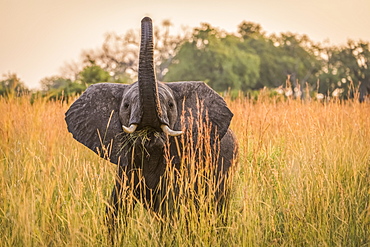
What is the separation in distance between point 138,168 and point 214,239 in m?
1.06

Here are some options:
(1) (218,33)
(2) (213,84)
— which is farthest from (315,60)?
(2) (213,84)

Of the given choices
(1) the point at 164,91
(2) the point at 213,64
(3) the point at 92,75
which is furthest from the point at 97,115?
(2) the point at 213,64

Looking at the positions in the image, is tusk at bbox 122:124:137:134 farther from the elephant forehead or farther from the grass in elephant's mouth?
the elephant forehead

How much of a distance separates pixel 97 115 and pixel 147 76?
945 millimetres

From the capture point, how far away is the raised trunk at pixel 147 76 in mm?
3467

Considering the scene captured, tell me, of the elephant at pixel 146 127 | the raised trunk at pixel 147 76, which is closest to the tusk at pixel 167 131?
the elephant at pixel 146 127

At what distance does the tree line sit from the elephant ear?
28.6 metres

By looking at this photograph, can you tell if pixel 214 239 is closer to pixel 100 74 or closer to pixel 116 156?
pixel 116 156

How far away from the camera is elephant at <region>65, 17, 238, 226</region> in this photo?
364 centimetres

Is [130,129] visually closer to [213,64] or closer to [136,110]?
[136,110]

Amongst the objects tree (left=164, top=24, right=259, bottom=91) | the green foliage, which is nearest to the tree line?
tree (left=164, top=24, right=259, bottom=91)

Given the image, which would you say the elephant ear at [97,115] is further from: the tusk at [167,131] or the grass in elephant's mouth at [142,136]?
the tusk at [167,131]

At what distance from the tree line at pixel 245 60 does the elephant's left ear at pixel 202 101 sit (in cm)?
2851

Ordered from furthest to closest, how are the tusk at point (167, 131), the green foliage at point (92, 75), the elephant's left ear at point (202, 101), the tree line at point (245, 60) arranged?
the tree line at point (245, 60)
the green foliage at point (92, 75)
the elephant's left ear at point (202, 101)
the tusk at point (167, 131)
